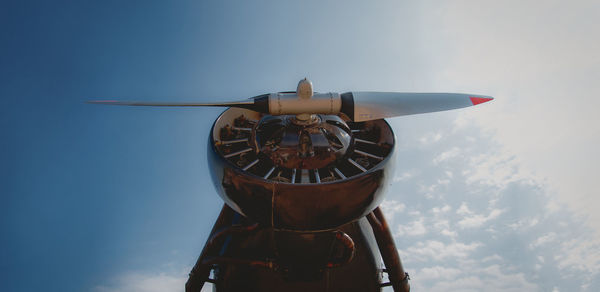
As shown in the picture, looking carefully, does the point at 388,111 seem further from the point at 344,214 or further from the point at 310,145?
the point at 344,214

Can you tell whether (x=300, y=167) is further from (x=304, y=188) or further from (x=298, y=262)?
(x=298, y=262)

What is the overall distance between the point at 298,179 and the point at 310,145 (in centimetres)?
79

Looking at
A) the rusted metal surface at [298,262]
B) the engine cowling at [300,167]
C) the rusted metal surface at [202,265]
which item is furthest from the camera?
the rusted metal surface at [202,265]

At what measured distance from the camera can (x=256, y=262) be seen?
7.30m

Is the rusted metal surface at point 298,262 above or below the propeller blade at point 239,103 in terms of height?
below

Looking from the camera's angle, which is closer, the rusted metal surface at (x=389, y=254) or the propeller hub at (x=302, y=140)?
the propeller hub at (x=302, y=140)

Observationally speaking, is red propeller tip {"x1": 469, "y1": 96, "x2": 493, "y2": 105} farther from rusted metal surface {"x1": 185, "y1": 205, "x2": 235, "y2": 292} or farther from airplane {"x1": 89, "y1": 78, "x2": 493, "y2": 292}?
rusted metal surface {"x1": 185, "y1": 205, "x2": 235, "y2": 292}

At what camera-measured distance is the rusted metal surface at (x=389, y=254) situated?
834 centimetres

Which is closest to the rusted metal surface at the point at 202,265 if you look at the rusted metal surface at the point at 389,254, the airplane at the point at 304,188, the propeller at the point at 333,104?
the airplane at the point at 304,188

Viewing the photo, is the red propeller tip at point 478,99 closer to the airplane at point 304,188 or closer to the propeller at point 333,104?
the airplane at point 304,188

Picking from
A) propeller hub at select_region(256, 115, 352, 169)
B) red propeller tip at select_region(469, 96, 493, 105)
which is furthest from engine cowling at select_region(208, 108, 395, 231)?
red propeller tip at select_region(469, 96, 493, 105)

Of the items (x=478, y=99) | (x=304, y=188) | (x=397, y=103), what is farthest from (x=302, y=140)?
(x=478, y=99)

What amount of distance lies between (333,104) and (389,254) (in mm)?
3896

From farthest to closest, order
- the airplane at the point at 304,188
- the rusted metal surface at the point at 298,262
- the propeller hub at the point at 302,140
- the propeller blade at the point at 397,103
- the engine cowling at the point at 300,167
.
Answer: the propeller blade at the point at 397,103, the rusted metal surface at the point at 298,262, the propeller hub at the point at 302,140, the airplane at the point at 304,188, the engine cowling at the point at 300,167
